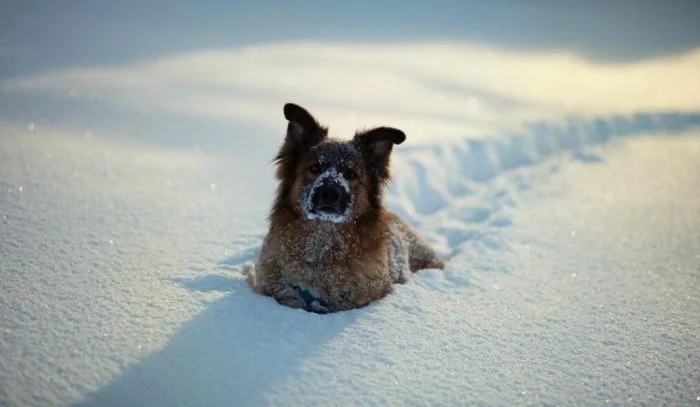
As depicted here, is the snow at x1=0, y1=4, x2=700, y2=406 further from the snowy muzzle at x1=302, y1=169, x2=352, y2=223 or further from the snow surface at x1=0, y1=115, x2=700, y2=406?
the snowy muzzle at x1=302, y1=169, x2=352, y2=223

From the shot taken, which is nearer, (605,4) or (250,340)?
(250,340)

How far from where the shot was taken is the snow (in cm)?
317

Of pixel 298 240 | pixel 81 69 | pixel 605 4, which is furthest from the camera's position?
pixel 605 4

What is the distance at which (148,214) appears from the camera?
544 centimetres

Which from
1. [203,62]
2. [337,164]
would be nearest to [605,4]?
[203,62]

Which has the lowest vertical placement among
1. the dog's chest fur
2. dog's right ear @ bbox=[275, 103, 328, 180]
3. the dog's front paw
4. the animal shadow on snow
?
the animal shadow on snow

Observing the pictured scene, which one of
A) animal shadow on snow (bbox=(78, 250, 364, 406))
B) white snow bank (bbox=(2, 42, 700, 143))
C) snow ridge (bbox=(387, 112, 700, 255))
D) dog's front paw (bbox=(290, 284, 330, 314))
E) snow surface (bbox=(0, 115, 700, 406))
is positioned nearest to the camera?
animal shadow on snow (bbox=(78, 250, 364, 406))

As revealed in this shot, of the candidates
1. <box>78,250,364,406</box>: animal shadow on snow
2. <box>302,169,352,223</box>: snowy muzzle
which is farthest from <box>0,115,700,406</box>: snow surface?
<box>302,169,352,223</box>: snowy muzzle

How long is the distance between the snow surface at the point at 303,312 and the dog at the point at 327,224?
237mm

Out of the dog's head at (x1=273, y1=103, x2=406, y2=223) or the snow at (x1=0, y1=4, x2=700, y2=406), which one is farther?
the dog's head at (x1=273, y1=103, x2=406, y2=223)

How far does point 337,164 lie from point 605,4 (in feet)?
94.0

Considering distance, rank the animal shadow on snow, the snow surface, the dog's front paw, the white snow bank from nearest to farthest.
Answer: the animal shadow on snow
the snow surface
the dog's front paw
the white snow bank

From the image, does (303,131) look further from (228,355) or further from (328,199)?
(228,355)

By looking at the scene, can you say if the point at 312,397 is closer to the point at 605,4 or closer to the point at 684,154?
the point at 684,154
